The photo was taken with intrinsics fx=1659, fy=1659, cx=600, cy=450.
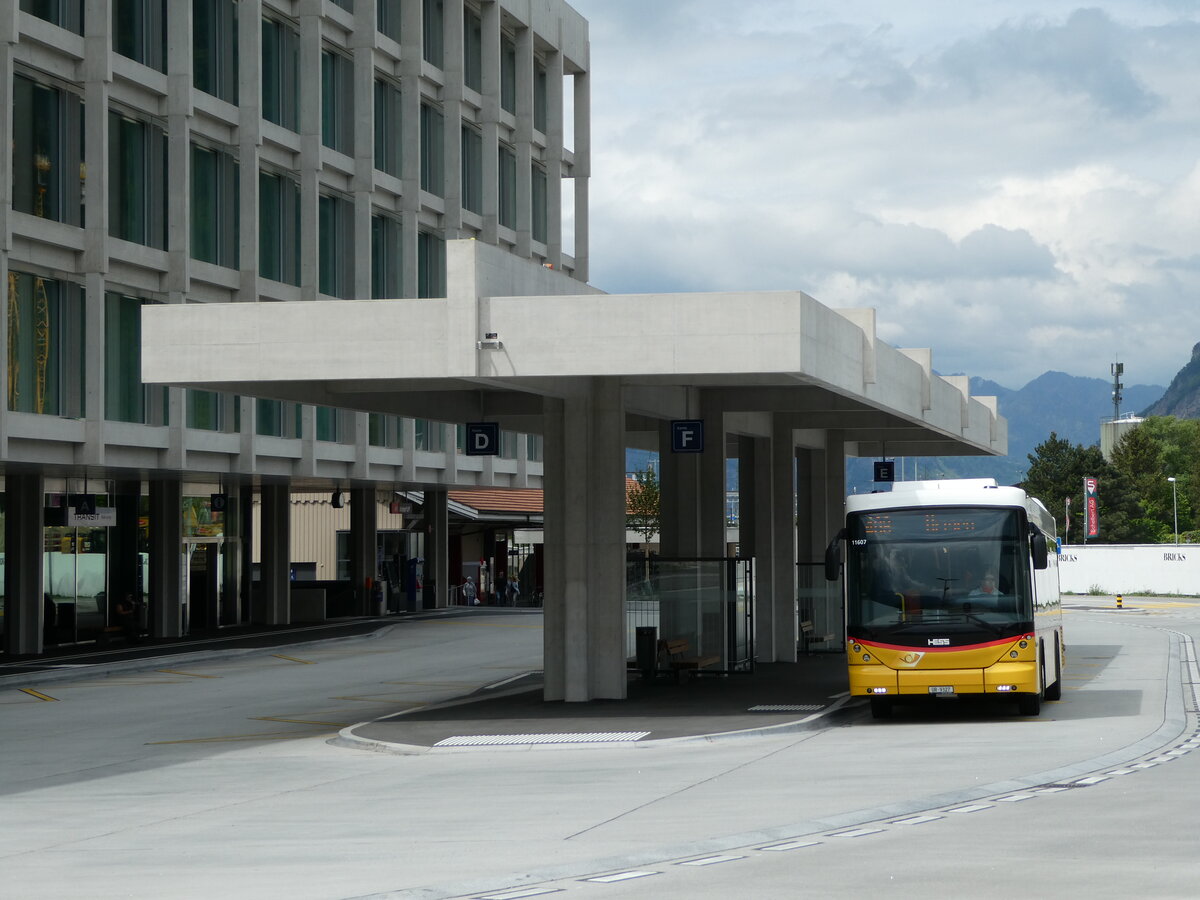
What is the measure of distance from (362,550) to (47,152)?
22287 mm

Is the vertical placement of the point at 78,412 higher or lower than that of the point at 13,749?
higher

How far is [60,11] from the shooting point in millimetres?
32125

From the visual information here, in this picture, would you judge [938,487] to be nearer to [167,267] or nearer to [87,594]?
[167,267]

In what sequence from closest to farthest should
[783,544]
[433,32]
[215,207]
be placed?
1. [783,544]
2. [215,207]
3. [433,32]

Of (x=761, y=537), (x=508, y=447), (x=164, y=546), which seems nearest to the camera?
(x=761, y=537)

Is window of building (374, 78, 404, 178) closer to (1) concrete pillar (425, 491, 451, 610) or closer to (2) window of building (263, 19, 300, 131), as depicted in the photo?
(2) window of building (263, 19, 300, 131)

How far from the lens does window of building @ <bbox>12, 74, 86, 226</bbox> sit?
102ft

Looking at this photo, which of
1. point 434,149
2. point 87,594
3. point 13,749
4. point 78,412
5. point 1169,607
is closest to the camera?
point 13,749

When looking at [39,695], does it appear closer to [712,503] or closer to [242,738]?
[242,738]

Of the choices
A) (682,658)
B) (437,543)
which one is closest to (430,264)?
(437,543)

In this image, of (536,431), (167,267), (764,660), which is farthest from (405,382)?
(167,267)

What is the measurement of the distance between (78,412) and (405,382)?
13.1m

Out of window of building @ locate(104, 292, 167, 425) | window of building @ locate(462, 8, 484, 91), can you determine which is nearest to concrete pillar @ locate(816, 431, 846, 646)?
window of building @ locate(104, 292, 167, 425)

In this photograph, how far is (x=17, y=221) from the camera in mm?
30578
